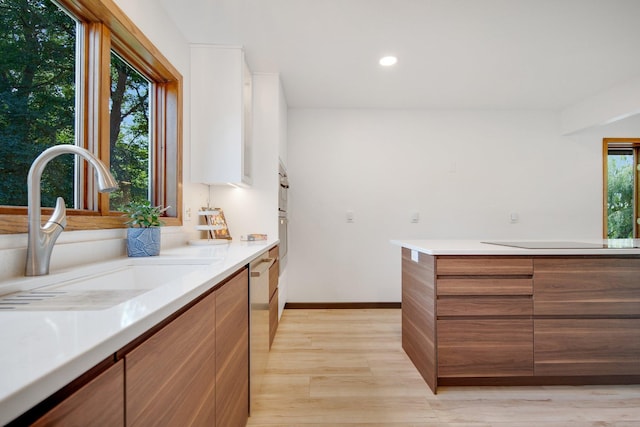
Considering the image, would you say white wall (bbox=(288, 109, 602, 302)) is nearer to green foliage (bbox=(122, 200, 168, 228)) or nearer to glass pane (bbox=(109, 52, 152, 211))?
glass pane (bbox=(109, 52, 152, 211))

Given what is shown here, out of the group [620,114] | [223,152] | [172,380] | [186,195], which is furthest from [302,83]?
[620,114]

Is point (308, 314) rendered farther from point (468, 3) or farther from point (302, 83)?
point (468, 3)

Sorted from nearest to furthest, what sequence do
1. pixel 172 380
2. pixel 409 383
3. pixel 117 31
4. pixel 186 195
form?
pixel 172 380, pixel 117 31, pixel 409 383, pixel 186 195

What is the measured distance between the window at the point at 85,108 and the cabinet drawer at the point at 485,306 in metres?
1.87

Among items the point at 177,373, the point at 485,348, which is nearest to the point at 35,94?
the point at 177,373

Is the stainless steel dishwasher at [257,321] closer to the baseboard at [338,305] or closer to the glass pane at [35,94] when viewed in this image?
the glass pane at [35,94]

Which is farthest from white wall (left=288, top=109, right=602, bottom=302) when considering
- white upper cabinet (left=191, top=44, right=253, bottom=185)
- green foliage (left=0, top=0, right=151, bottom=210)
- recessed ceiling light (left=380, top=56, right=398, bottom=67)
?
green foliage (left=0, top=0, right=151, bottom=210)

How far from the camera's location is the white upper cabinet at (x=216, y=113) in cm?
253

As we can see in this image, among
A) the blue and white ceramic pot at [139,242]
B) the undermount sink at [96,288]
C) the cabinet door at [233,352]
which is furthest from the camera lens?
the blue and white ceramic pot at [139,242]

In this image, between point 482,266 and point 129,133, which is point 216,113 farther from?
point 482,266

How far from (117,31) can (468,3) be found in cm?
205

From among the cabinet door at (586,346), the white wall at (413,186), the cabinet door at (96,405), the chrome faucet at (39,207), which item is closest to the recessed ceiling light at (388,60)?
the white wall at (413,186)

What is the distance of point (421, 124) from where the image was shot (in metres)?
3.93

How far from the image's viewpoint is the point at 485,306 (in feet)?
6.31
